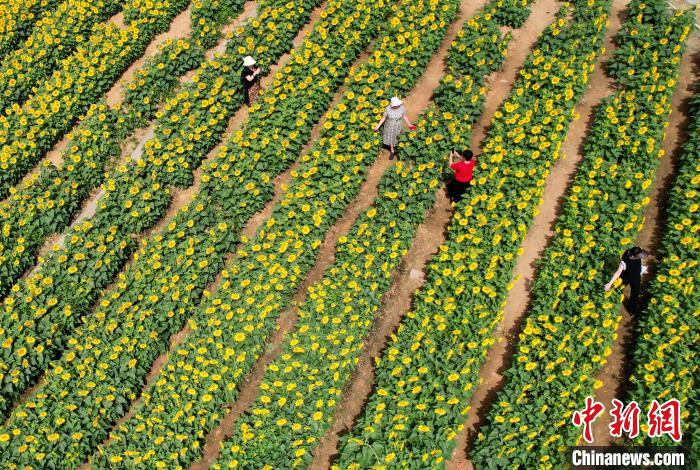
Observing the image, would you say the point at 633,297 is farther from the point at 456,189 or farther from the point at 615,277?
the point at 456,189

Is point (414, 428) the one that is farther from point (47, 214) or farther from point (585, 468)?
point (47, 214)

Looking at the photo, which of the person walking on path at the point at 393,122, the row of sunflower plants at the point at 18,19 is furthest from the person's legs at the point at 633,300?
the row of sunflower plants at the point at 18,19

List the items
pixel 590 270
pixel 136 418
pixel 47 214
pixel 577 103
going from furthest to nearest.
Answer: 1. pixel 577 103
2. pixel 47 214
3. pixel 590 270
4. pixel 136 418

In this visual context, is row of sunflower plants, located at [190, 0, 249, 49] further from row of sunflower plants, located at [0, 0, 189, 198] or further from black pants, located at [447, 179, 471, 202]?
black pants, located at [447, 179, 471, 202]

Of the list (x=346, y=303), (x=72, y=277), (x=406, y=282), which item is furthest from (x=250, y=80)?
(x=346, y=303)

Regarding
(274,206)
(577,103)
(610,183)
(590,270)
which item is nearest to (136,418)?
(274,206)

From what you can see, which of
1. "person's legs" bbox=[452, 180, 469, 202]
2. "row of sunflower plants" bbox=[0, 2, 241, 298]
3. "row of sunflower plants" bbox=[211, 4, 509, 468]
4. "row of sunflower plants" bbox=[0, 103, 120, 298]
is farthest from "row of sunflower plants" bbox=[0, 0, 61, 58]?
"person's legs" bbox=[452, 180, 469, 202]
